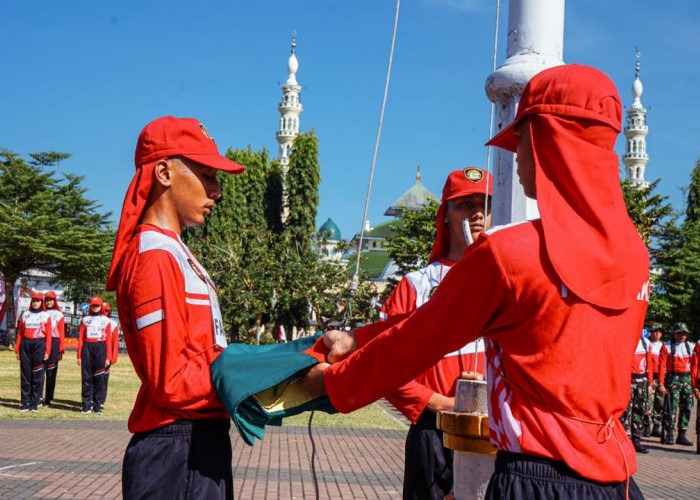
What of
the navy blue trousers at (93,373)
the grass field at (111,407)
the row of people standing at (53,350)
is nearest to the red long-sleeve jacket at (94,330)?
the row of people standing at (53,350)

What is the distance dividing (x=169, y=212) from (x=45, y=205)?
37.5m

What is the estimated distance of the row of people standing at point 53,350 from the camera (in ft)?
46.9

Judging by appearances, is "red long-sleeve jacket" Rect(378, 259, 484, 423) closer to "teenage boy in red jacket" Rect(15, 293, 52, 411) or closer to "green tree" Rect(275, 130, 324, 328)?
"teenage boy in red jacket" Rect(15, 293, 52, 411)

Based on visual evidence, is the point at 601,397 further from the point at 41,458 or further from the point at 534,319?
the point at 41,458

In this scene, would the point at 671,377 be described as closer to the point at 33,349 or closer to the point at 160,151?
the point at 33,349

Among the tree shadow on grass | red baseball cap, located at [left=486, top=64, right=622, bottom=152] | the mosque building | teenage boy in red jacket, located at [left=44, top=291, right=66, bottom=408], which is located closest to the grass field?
the tree shadow on grass

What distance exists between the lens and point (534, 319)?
1.94m

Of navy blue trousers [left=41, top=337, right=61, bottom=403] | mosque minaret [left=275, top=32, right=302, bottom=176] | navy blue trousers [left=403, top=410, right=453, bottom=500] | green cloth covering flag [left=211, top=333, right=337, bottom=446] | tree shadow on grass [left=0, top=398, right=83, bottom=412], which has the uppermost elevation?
mosque minaret [left=275, top=32, right=302, bottom=176]

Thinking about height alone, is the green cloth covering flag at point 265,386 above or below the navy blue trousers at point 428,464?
above

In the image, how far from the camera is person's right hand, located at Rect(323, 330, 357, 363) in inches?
92.7

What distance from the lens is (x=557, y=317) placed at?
1926mm

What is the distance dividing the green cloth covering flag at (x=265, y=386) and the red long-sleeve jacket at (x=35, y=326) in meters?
13.6

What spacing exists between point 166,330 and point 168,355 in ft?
0.26

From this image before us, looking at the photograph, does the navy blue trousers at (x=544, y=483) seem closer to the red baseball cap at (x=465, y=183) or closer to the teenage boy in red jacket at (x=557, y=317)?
the teenage boy in red jacket at (x=557, y=317)
